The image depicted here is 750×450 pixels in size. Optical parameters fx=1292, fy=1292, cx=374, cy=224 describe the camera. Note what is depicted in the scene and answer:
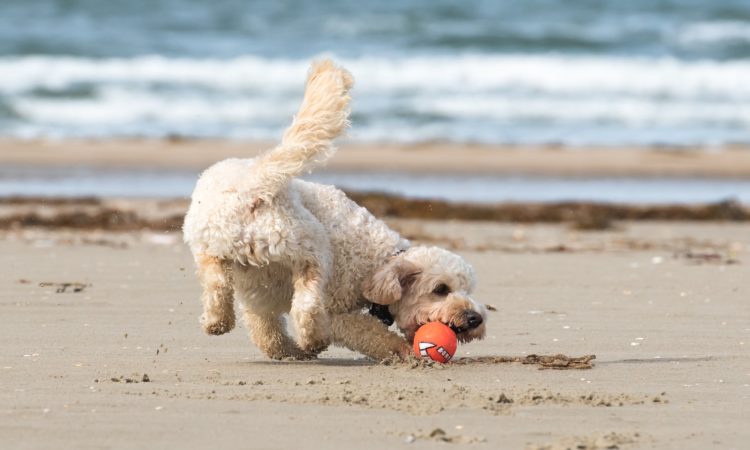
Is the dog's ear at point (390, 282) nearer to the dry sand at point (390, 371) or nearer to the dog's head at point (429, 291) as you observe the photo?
the dog's head at point (429, 291)

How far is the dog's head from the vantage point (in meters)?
6.35

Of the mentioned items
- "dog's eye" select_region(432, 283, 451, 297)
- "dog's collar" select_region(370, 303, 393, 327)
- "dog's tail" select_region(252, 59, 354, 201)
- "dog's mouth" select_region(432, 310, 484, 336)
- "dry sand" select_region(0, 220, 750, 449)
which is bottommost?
"dry sand" select_region(0, 220, 750, 449)

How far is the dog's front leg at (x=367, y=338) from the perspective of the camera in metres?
6.55

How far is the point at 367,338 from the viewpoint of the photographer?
6.55 meters

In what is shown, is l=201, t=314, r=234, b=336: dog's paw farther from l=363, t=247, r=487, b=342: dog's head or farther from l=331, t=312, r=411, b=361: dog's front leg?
l=363, t=247, r=487, b=342: dog's head

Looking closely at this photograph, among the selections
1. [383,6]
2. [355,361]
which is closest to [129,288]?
[355,361]

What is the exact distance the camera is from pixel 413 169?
1942 cm

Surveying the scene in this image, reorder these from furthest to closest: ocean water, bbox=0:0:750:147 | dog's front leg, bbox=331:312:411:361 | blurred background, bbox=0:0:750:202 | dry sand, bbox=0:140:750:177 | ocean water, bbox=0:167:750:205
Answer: ocean water, bbox=0:0:750:147 → blurred background, bbox=0:0:750:202 → dry sand, bbox=0:140:750:177 → ocean water, bbox=0:167:750:205 → dog's front leg, bbox=331:312:411:361

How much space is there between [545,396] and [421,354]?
1.04 m

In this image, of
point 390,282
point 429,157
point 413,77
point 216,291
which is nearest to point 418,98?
point 413,77

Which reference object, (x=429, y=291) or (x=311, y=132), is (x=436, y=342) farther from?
(x=311, y=132)

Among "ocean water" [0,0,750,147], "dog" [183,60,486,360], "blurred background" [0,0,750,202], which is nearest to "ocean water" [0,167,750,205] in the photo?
"blurred background" [0,0,750,202]

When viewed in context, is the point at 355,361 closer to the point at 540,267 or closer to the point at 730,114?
the point at 540,267

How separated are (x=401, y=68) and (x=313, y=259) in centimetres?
2287
